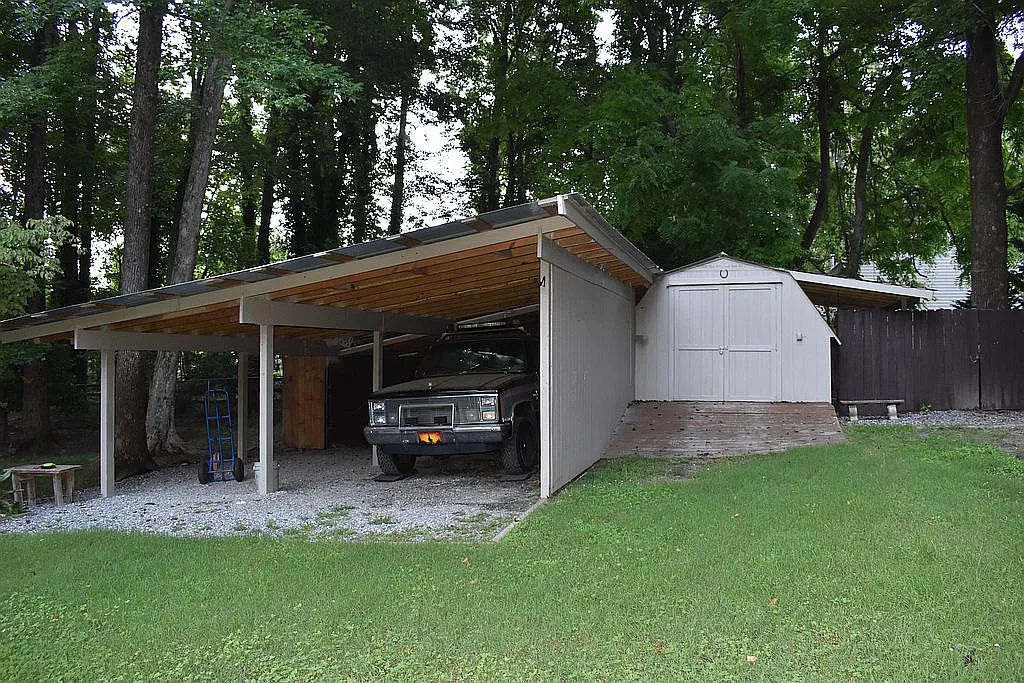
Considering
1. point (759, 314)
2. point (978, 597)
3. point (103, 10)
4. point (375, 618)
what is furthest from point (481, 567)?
point (103, 10)

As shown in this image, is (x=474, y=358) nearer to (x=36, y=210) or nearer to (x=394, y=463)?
(x=394, y=463)

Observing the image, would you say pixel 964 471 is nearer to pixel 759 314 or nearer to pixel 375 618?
pixel 759 314

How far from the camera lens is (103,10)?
1312 cm

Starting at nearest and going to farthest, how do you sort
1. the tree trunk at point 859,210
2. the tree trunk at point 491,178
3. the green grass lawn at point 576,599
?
the green grass lawn at point 576,599 < the tree trunk at point 859,210 < the tree trunk at point 491,178

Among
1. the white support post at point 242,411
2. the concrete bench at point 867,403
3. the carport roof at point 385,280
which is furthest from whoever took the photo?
the concrete bench at point 867,403

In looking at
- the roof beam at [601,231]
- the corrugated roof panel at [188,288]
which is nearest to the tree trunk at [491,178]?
the roof beam at [601,231]

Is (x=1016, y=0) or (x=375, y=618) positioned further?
(x=1016, y=0)

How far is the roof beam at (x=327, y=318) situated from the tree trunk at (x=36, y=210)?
7526 millimetres

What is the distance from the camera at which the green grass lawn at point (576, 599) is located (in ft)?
13.3

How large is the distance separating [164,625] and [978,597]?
15.6 feet

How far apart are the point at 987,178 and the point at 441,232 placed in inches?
502

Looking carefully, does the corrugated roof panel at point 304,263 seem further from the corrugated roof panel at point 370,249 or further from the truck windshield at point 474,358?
the truck windshield at point 474,358

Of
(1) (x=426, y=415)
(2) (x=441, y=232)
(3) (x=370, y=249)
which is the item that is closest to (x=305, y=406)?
(1) (x=426, y=415)

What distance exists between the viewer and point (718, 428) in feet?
40.1
